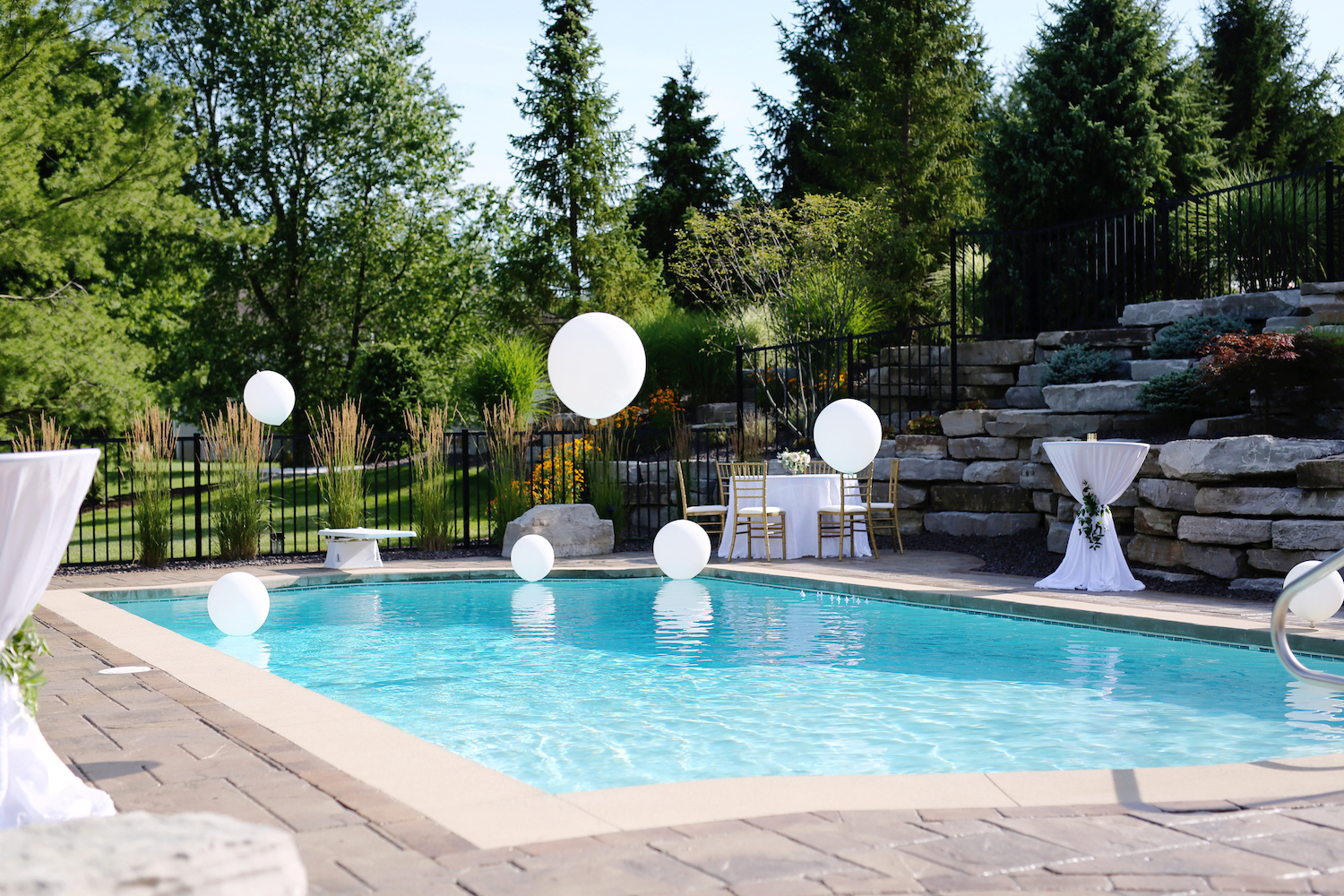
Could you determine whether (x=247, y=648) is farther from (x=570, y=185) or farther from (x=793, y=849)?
(x=570, y=185)

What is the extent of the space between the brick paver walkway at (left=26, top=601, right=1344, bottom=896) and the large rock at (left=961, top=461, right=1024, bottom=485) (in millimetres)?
7424

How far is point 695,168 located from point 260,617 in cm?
2195

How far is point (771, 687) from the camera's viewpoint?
529 cm

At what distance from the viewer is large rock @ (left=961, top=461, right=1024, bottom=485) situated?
1020 centimetres

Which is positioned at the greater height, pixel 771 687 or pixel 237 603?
pixel 237 603

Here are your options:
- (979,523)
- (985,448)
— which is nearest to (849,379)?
(985,448)

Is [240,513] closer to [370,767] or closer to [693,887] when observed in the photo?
[370,767]

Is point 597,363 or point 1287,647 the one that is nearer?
point 1287,647

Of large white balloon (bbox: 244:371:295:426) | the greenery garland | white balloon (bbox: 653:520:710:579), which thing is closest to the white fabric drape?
white balloon (bbox: 653:520:710:579)

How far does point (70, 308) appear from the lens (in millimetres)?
13305

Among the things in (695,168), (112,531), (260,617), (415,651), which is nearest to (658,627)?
(415,651)

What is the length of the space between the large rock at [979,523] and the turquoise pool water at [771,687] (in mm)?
2907

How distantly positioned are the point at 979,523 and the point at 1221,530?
3.11 m

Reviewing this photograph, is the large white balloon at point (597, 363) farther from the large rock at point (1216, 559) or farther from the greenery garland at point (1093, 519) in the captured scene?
the large rock at point (1216, 559)
